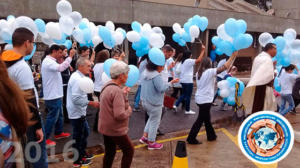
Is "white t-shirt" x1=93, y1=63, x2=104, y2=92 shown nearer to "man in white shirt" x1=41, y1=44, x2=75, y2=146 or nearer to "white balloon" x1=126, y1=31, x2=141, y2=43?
"white balloon" x1=126, y1=31, x2=141, y2=43

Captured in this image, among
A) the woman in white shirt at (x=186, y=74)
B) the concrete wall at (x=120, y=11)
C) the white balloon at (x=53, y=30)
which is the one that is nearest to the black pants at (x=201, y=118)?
the woman in white shirt at (x=186, y=74)

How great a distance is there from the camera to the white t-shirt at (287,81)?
611cm

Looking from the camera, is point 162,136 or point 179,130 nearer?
point 162,136

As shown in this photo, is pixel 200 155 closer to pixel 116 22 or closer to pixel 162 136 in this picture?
pixel 162 136

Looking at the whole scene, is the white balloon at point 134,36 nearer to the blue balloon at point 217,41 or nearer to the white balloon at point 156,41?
the white balloon at point 156,41

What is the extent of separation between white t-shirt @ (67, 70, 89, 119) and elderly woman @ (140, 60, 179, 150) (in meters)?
1.12

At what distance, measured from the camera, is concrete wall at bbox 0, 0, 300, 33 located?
10354 millimetres

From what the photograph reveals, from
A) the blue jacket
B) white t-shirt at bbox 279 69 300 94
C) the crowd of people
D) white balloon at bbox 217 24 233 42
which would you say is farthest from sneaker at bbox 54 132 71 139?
white t-shirt at bbox 279 69 300 94

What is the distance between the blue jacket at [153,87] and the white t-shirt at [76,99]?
111cm

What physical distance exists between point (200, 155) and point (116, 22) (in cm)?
989

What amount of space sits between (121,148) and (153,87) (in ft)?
4.49

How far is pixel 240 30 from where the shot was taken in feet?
14.1

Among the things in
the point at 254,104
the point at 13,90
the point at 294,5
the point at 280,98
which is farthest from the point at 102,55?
the point at 294,5

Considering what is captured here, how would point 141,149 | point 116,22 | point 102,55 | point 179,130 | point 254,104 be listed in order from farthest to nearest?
1. point 116,22
2. point 179,130
3. point 102,55
4. point 141,149
5. point 254,104
